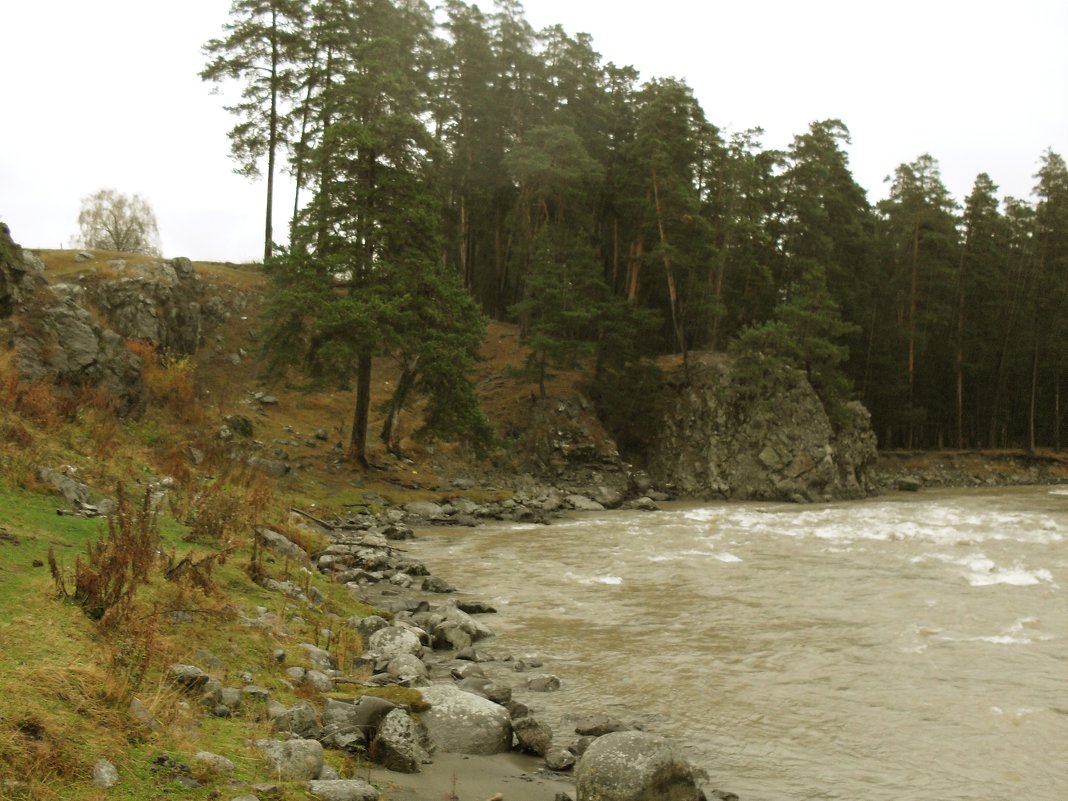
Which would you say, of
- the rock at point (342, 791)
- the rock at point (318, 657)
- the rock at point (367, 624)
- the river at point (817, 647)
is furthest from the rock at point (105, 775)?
the rock at point (367, 624)

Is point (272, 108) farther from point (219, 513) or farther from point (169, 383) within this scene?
point (219, 513)

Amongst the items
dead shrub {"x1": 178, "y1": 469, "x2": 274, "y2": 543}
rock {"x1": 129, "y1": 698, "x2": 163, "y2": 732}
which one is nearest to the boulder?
dead shrub {"x1": 178, "y1": 469, "x2": 274, "y2": 543}

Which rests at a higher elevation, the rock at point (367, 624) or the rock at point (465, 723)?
the rock at point (465, 723)

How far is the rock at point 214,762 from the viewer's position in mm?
4762

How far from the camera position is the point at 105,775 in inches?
171

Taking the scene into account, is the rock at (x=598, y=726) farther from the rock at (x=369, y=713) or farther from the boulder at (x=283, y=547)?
the boulder at (x=283, y=547)

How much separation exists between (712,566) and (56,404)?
13.8 meters

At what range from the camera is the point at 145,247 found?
56.8 metres

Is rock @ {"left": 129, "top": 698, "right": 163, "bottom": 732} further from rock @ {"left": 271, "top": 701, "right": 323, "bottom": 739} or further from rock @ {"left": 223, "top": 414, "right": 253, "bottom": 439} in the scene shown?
rock @ {"left": 223, "top": 414, "right": 253, "bottom": 439}

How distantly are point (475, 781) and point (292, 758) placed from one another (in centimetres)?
160

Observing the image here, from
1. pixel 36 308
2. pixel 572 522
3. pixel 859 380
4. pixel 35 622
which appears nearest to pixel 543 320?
pixel 572 522

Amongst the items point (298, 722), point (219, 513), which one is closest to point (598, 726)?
point (298, 722)

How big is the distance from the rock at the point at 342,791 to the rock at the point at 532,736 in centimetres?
213

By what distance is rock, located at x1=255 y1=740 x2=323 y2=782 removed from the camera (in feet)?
16.7
